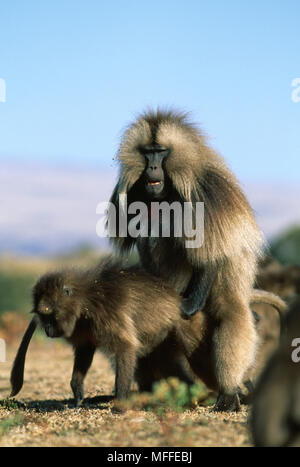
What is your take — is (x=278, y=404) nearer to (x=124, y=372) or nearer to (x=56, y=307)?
(x=124, y=372)

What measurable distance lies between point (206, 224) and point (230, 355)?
3.40 ft

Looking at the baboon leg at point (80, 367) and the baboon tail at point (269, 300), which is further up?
the baboon tail at point (269, 300)

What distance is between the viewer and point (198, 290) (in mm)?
5816

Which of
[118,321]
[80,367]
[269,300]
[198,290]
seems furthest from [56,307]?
[269,300]

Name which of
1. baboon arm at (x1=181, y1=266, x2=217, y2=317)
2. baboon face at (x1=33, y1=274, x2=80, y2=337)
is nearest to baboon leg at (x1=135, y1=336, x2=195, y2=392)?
baboon arm at (x1=181, y1=266, x2=217, y2=317)

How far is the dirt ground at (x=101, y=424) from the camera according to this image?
415 cm

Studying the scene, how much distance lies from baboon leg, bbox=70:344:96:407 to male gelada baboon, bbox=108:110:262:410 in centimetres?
82

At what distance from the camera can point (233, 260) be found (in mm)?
5840

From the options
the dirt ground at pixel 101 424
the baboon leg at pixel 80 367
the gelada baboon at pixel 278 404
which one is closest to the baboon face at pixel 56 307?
the baboon leg at pixel 80 367

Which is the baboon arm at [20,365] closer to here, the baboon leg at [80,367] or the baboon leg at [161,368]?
the baboon leg at [80,367]

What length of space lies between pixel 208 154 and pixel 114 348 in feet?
5.53

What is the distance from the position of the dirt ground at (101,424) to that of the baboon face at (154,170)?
1.63 m

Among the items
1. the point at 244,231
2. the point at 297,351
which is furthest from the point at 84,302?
the point at 297,351

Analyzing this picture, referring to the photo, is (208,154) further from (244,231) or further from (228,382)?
(228,382)
